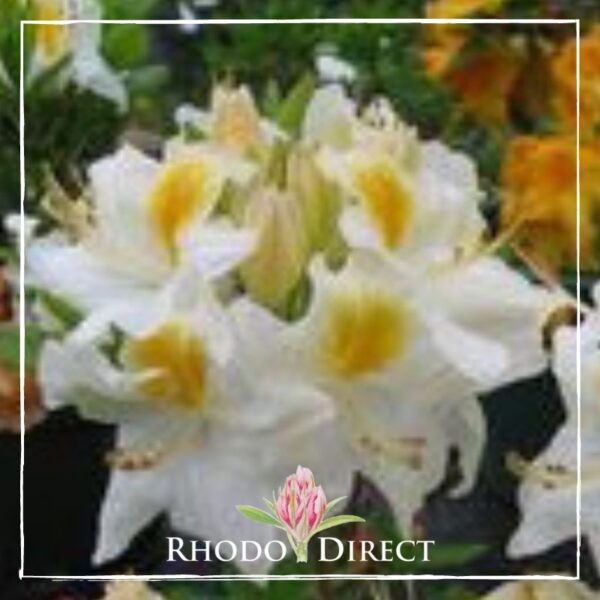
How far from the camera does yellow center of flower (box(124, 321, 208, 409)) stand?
2.53 ft

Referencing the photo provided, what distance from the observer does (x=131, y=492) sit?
2.68 feet

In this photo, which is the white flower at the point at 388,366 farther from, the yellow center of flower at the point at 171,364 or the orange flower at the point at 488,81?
the orange flower at the point at 488,81

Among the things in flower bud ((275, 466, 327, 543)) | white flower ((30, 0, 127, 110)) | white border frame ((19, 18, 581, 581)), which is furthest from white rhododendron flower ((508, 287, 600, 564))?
white flower ((30, 0, 127, 110))

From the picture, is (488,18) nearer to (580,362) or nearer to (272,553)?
(580,362)

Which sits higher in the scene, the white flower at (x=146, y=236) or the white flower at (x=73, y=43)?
the white flower at (x=73, y=43)

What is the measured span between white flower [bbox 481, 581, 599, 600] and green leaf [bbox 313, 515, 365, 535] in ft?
0.27

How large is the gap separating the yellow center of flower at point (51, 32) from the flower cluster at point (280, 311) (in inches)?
3.1

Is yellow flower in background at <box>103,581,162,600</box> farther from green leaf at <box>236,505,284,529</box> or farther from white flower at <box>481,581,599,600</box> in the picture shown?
white flower at <box>481,581,599,600</box>

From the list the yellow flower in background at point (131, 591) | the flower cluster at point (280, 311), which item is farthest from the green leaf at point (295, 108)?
the yellow flower in background at point (131, 591)

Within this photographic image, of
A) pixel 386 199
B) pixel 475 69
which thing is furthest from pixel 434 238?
pixel 475 69

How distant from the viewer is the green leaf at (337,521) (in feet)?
2.70

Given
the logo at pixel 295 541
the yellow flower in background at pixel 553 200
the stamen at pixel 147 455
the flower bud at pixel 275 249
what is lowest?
the logo at pixel 295 541

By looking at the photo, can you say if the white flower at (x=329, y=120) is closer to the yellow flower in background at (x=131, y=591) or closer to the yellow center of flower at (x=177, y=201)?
the yellow center of flower at (x=177, y=201)

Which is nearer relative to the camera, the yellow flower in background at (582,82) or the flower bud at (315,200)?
the flower bud at (315,200)
